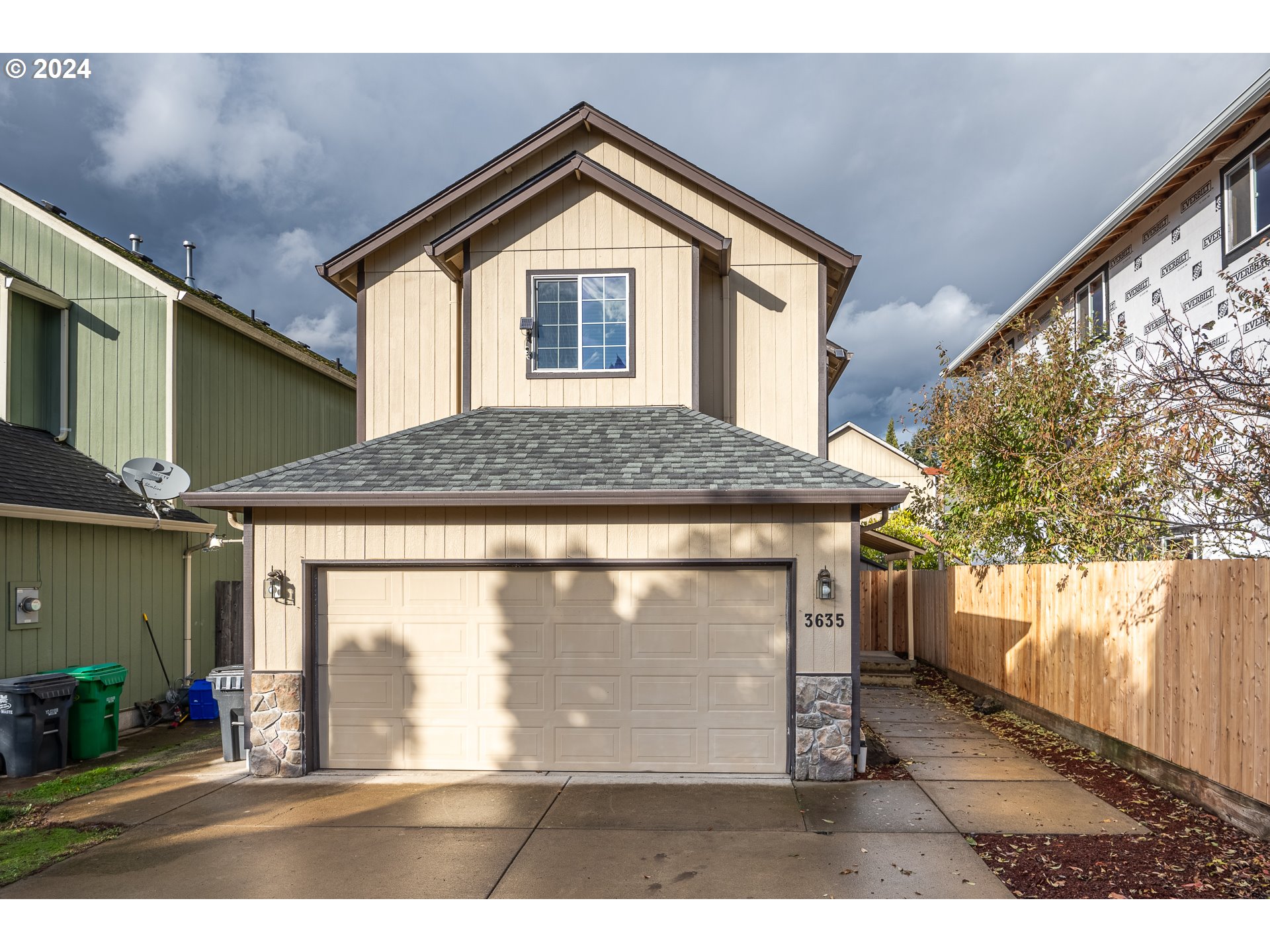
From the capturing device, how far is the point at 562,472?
27.4 feet

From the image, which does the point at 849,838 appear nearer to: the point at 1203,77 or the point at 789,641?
the point at 789,641

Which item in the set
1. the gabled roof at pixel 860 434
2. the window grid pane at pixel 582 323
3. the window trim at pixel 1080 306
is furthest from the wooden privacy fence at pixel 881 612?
the gabled roof at pixel 860 434

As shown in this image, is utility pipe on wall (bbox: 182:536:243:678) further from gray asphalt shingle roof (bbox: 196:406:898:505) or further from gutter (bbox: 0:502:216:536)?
gray asphalt shingle roof (bbox: 196:406:898:505)

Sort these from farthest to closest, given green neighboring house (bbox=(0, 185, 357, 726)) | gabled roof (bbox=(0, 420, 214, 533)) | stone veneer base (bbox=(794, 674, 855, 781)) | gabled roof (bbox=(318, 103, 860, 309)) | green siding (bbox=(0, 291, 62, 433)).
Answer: green siding (bbox=(0, 291, 62, 433)) → gabled roof (bbox=(318, 103, 860, 309)) → green neighboring house (bbox=(0, 185, 357, 726)) → gabled roof (bbox=(0, 420, 214, 533)) → stone veneer base (bbox=(794, 674, 855, 781))

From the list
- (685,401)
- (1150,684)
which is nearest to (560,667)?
(685,401)

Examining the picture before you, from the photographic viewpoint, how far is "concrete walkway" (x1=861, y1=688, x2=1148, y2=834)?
6562 millimetres

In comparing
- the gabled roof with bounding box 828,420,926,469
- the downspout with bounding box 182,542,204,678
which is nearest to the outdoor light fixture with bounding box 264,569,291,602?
the downspout with bounding box 182,542,204,678

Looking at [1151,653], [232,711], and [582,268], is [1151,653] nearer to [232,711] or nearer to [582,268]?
[582,268]

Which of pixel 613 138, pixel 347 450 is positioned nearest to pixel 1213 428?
pixel 613 138

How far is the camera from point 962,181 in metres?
23.9

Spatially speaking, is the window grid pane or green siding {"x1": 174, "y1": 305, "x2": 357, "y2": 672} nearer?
the window grid pane

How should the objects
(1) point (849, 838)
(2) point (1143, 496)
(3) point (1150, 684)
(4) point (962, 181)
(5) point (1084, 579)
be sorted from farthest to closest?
1. (4) point (962, 181)
2. (2) point (1143, 496)
3. (5) point (1084, 579)
4. (3) point (1150, 684)
5. (1) point (849, 838)

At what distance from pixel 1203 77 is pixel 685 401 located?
29.9ft

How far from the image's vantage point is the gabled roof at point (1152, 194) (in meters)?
9.98
